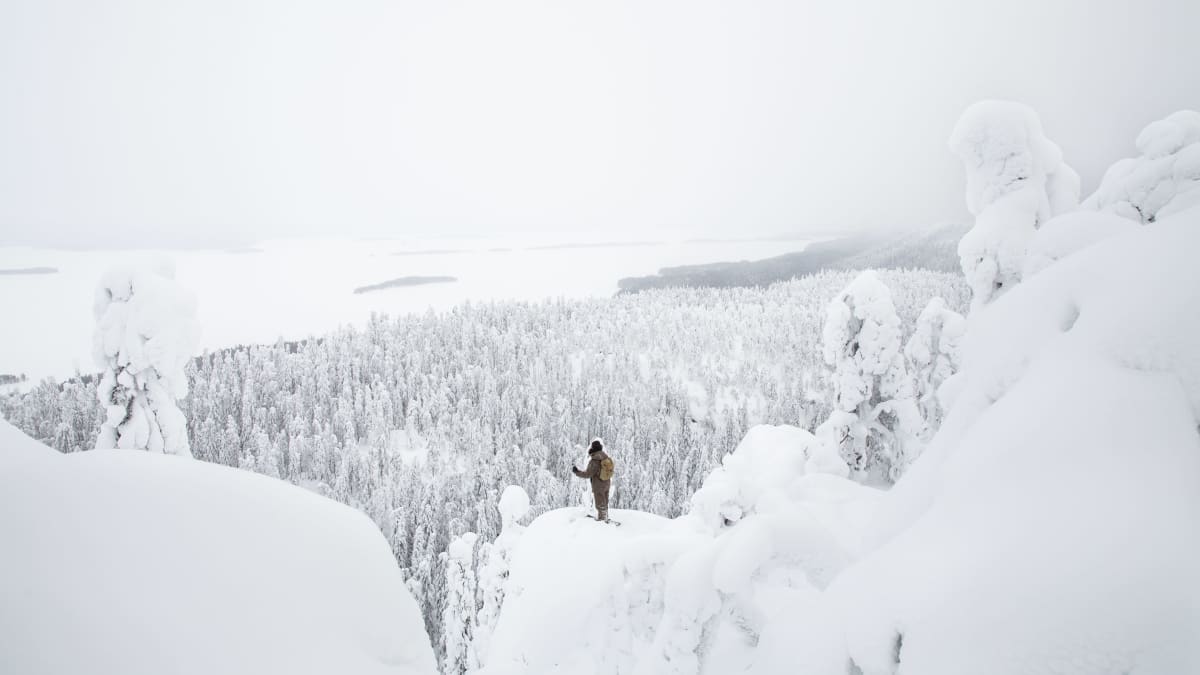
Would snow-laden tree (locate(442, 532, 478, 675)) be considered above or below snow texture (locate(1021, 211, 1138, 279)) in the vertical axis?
below

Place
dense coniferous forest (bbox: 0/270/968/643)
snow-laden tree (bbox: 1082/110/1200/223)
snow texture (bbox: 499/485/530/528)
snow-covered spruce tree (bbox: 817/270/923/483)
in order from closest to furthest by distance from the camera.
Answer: snow-laden tree (bbox: 1082/110/1200/223), snow texture (bbox: 499/485/530/528), snow-covered spruce tree (bbox: 817/270/923/483), dense coniferous forest (bbox: 0/270/968/643)

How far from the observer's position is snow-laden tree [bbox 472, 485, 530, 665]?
13219 millimetres

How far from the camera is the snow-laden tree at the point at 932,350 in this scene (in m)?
15.5

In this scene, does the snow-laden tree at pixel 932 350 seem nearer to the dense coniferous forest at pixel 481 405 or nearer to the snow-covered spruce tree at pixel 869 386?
the snow-covered spruce tree at pixel 869 386

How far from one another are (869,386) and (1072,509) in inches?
568

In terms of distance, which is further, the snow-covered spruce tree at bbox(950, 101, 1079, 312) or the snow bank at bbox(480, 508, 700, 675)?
the snow-covered spruce tree at bbox(950, 101, 1079, 312)

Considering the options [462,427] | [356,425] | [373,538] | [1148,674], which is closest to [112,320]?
[373,538]

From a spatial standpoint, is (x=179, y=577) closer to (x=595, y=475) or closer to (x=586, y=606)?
(x=586, y=606)

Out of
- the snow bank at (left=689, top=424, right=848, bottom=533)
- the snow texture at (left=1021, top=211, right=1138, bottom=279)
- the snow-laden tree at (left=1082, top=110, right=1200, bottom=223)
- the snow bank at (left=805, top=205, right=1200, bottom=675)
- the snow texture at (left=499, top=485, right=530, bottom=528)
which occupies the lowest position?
the snow texture at (left=499, top=485, right=530, bottom=528)

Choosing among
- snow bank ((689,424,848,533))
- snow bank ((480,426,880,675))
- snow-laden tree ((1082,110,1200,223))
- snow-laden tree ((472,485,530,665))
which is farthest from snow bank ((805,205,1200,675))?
snow-laden tree ((472,485,530,665))

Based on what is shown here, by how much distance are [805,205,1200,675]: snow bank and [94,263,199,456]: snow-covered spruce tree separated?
→ 63.7ft

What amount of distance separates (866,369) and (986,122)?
7.36 m

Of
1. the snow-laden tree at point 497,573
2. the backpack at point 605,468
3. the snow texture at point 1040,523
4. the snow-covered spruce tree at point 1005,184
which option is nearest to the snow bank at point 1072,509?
the snow texture at point 1040,523

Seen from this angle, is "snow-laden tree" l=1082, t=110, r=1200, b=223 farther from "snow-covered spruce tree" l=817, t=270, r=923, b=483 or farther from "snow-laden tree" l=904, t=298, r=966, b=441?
"snow-laden tree" l=904, t=298, r=966, b=441
